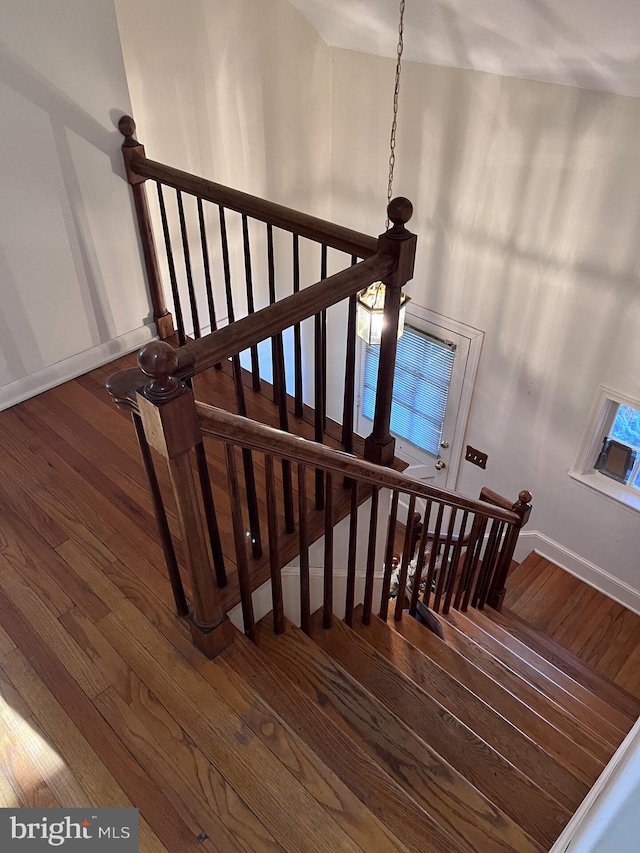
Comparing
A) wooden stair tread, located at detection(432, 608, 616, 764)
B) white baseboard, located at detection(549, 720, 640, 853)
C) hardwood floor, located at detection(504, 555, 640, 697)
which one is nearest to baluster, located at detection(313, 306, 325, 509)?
white baseboard, located at detection(549, 720, 640, 853)

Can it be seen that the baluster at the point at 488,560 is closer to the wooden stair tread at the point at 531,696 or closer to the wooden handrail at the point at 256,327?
the wooden stair tread at the point at 531,696

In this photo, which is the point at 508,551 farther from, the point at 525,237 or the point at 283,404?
the point at 283,404

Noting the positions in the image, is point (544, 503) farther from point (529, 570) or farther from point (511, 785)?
point (511, 785)

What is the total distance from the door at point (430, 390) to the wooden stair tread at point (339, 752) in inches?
105

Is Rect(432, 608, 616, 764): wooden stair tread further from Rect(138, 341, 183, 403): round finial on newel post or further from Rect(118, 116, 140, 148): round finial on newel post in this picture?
Rect(118, 116, 140, 148): round finial on newel post

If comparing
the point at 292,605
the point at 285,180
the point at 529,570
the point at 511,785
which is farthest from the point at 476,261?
the point at 511,785

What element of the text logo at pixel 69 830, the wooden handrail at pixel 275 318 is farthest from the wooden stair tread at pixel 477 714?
the wooden handrail at pixel 275 318

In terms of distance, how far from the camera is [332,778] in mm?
1462

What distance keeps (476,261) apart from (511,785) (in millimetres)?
2956

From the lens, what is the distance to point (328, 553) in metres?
1.94

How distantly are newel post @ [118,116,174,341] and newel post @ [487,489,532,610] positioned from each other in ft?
6.32

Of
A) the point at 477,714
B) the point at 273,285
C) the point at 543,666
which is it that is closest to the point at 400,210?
the point at 273,285

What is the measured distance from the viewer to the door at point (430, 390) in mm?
4293

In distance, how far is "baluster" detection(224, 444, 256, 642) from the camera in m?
1.43
